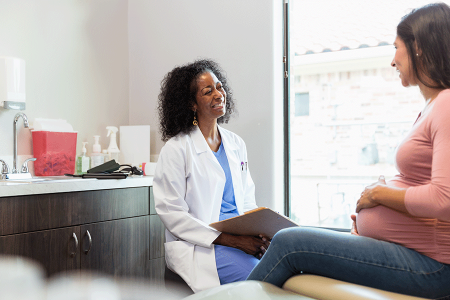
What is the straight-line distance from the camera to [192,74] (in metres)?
2.09

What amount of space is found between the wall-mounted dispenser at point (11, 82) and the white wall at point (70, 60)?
4.4 inches

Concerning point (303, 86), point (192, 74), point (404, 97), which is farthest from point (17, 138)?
point (404, 97)

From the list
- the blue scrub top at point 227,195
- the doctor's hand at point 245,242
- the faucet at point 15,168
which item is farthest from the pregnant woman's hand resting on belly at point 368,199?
the faucet at point 15,168

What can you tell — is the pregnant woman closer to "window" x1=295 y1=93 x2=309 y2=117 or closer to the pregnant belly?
the pregnant belly

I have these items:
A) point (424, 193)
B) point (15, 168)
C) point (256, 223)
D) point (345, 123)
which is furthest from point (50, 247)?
point (345, 123)

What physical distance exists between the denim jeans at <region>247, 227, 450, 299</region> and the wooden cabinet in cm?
105

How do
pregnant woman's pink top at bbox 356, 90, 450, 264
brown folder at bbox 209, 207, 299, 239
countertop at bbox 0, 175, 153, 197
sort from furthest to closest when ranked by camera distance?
countertop at bbox 0, 175, 153, 197, brown folder at bbox 209, 207, 299, 239, pregnant woman's pink top at bbox 356, 90, 450, 264

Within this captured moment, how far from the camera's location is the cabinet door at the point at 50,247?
1.64 metres

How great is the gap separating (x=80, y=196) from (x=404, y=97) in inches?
119

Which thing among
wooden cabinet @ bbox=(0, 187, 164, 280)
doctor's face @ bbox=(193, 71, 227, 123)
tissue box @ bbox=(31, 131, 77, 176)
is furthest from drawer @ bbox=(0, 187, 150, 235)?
doctor's face @ bbox=(193, 71, 227, 123)

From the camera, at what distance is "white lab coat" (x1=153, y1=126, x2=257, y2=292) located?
1645 mm

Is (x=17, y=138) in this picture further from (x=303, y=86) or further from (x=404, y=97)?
(x=404, y=97)

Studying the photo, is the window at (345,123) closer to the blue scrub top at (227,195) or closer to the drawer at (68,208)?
the blue scrub top at (227,195)

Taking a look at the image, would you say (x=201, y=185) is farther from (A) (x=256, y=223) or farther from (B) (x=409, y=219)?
(B) (x=409, y=219)
